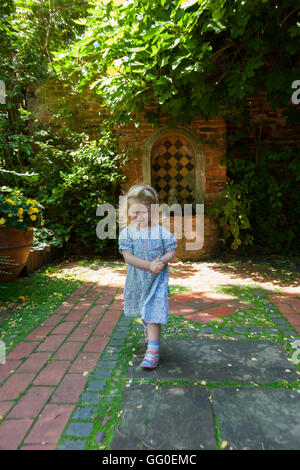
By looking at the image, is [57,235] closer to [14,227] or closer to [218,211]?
[14,227]

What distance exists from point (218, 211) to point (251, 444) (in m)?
4.27

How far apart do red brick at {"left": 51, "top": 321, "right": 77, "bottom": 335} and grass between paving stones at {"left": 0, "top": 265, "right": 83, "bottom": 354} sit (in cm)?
22

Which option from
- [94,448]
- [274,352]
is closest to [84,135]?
[274,352]

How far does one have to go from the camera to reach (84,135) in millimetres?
5832

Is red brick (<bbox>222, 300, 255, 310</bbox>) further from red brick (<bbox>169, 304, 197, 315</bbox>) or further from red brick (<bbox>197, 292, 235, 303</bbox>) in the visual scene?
red brick (<bbox>169, 304, 197, 315</bbox>)

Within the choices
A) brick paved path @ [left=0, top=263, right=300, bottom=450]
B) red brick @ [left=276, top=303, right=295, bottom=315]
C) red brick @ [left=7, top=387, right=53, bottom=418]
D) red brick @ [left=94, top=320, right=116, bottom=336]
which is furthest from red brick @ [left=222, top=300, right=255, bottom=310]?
red brick @ [left=7, top=387, right=53, bottom=418]

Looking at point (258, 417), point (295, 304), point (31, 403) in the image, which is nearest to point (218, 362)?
point (258, 417)

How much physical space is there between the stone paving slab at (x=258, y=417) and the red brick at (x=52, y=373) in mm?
956

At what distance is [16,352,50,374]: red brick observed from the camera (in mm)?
2100

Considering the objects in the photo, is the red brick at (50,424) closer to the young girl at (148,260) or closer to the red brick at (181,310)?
the young girl at (148,260)

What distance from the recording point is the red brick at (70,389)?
5.80 ft

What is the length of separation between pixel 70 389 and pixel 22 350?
697 millimetres

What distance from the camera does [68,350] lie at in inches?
92.4

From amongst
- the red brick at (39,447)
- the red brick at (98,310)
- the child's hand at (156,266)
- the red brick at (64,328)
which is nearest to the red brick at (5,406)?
the red brick at (39,447)
